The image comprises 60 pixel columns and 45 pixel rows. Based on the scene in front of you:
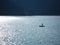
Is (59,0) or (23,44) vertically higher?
(59,0)

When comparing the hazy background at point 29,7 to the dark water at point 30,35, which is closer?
the dark water at point 30,35

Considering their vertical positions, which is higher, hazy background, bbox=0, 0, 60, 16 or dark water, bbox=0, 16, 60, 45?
hazy background, bbox=0, 0, 60, 16

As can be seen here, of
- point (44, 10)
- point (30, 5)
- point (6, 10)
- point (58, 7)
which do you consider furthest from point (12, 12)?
point (58, 7)

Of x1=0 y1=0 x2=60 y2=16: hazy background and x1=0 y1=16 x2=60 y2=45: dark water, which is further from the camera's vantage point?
x1=0 y1=0 x2=60 y2=16: hazy background

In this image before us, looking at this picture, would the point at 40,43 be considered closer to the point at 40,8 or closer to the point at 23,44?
the point at 23,44

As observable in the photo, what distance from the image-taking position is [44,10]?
262 inches

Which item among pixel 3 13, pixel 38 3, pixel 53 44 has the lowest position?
pixel 53 44

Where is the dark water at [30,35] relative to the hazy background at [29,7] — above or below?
below

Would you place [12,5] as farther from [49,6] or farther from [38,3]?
[49,6]

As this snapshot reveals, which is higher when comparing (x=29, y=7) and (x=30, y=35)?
(x=29, y=7)

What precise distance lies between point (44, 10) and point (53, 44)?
4.85m

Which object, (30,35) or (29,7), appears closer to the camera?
(30,35)

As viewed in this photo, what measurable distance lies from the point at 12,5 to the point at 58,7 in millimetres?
1976

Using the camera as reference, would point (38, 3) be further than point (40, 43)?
Yes
